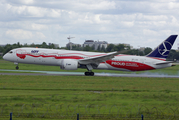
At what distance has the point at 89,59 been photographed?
1433 inches

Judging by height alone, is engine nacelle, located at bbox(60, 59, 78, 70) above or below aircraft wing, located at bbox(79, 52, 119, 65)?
below

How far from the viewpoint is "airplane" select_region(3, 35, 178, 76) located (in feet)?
120

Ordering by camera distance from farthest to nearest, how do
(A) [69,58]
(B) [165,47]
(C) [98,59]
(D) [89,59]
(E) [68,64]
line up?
(B) [165,47], (A) [69,58], (C) [98,59], (D) [89,59], (E) [68,64]

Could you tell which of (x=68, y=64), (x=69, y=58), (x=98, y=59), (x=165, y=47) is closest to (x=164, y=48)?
(x=165, y=47)

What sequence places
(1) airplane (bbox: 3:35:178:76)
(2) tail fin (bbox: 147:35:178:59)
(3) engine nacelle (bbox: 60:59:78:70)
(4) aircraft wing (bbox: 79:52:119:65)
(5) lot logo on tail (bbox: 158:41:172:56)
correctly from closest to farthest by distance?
(3) engine nacelle (bbox: 60:59:78:70) < (4) aircraft wing (bbox: 79:52:119:65) < (1) airplane (bbox: 3:35:178:76) < (2) tail fin (bbox: 147:35:178:59) < (5) lot logo on tail (bbox: 158:41:172:56)

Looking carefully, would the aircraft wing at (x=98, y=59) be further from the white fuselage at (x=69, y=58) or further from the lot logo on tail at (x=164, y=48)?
the lot logo on tail at (x=164, y=48)

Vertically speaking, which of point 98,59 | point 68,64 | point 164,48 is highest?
point 164,48

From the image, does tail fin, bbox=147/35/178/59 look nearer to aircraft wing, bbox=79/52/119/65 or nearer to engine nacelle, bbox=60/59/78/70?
aircraft wing, bbox=79/52/119/65

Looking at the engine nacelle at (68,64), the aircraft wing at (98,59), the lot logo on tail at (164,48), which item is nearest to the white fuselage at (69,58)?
the aircraft wing at (98,59)

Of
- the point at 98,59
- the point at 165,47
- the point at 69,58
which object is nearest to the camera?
the point at 98,59

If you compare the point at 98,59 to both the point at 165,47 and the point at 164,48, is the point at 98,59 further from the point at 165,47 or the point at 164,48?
the point at 165,47

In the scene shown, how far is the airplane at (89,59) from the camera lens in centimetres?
3669

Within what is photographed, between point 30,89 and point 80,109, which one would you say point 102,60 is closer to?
point 30,89

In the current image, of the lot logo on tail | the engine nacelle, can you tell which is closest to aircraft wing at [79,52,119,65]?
the engine nacelle
